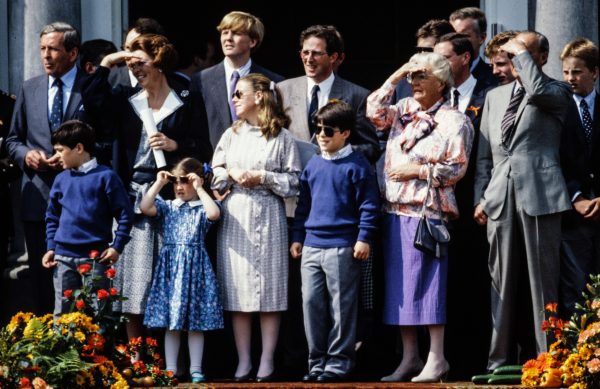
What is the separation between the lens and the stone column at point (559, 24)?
10703mm

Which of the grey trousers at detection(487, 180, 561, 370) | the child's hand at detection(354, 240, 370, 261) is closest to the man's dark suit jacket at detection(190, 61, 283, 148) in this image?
the child's hand at detection(354, 240, 370, 261)

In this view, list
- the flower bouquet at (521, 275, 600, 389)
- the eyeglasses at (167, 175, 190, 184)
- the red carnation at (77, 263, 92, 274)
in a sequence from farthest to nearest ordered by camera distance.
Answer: the eyeglasses at (167, 175, 190, 184)
the red carnation at (77, 263, 92, 274)
the flower bouquet at (521, 275, 600, 389)

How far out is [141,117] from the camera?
947 cm

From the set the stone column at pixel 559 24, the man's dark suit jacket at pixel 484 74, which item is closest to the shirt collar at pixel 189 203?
the man's dark suit jacket at pixel 484 74

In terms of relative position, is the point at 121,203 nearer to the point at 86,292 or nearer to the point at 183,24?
the point at 86,292

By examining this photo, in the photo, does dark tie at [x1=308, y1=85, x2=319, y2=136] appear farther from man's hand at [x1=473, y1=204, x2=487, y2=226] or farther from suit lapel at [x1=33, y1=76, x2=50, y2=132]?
suit lapel at [x1=33, y1=76, x2=50, y2=132]

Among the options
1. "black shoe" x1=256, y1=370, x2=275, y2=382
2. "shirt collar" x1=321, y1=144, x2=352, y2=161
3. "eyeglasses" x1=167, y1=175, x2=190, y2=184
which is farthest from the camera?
"eyeglasses" x1=167, y1=175, x2=190, y2=184

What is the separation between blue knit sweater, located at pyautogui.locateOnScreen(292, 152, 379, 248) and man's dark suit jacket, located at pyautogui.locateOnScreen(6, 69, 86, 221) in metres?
1.68

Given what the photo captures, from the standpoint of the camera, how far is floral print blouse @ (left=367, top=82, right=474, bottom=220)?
9.03 meters

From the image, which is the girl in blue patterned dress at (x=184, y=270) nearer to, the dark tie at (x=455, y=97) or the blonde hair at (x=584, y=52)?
the dark tie at (x=455, y=97)

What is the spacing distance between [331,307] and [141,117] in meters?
1.76

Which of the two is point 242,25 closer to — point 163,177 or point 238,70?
point 238,70

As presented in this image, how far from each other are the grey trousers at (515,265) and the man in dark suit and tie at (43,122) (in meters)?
2.85

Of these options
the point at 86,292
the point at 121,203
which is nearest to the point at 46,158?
the point at 121,203
